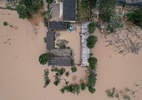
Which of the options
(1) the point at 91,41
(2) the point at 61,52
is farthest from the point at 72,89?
(1) the point at 91,41

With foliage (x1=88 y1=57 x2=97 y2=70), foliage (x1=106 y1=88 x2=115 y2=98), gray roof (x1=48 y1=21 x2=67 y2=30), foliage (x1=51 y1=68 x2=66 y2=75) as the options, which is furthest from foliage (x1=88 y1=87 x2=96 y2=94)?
gray roof (x1=48 y1=21 x2=67 y2=30)

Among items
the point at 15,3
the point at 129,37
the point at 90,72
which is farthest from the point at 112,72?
the point at 15,3

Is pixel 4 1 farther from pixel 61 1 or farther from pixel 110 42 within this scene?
pixel 110 42

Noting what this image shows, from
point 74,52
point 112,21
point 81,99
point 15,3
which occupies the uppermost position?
point 15,3

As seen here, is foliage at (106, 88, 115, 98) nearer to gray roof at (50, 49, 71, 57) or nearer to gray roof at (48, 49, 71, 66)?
gray roof at (48, 49, 71, 66)

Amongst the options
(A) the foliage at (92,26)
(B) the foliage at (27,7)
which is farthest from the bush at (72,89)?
(B) the foliage at (27,7)

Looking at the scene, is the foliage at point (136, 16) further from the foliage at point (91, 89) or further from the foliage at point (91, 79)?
the foliage at point (91, 89)

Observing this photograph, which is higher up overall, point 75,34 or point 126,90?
point 75,34
